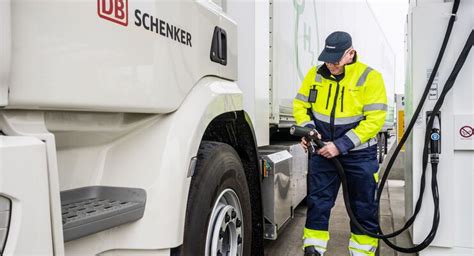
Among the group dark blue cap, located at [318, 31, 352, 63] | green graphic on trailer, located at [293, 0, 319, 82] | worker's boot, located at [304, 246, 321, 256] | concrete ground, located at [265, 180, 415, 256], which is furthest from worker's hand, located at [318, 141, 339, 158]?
green graphic on trailer, located at [293, 0, 319, 82]

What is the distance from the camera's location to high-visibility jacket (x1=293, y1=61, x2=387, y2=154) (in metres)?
3.08

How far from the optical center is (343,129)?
3.21 m

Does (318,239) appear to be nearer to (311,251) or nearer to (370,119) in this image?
(311,251)

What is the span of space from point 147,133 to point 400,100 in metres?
7.97

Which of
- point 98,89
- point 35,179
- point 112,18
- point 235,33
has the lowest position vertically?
point 35,179

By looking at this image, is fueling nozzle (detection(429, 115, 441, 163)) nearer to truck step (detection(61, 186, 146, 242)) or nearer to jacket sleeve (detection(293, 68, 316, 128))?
jacket sleeve (detection(293, 68, 316, 128))

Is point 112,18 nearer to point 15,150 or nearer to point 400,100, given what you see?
point 15,150

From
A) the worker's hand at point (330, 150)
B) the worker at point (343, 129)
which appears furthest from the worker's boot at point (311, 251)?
the worker's hand at point (330, 150)

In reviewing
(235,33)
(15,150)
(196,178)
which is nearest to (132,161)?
(196,178)

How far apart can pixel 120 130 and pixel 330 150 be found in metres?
1.81

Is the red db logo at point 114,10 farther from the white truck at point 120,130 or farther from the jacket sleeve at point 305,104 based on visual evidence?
the jacket sleeve at point 305,104

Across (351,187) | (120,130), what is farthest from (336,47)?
(120,130)

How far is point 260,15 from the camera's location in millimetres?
3143

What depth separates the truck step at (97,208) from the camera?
4.52 ft
